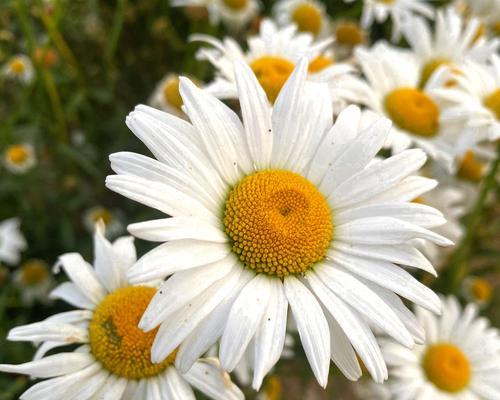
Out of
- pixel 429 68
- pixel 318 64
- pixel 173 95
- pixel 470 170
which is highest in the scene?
pixel 173 95

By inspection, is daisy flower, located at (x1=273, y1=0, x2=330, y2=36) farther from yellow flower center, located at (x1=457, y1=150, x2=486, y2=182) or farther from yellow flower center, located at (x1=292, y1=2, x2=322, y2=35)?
yellow flower center, located at (x1=457, y1=150, x2=486, y2=182)

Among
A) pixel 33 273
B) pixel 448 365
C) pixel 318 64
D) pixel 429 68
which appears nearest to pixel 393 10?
pixel 429 68

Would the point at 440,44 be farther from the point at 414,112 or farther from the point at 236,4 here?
the point at 236,4

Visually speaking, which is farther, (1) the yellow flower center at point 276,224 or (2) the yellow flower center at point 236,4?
(2) the yellow flower center at point 236,4

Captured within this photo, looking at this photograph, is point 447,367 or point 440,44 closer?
point 447,367

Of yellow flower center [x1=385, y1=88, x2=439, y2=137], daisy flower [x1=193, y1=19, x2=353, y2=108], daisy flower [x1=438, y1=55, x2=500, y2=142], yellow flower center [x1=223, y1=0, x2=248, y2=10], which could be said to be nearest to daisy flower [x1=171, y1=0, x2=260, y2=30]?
yellow flower center [x1=223, y1=0, x2=248, y2=10]

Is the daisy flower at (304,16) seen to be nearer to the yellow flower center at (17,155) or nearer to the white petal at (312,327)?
the yellow flower center at (17,155)

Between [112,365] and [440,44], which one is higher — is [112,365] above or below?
above

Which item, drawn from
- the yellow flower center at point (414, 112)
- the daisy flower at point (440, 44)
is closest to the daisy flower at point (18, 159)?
the yellow flower center at point (414, 112)
